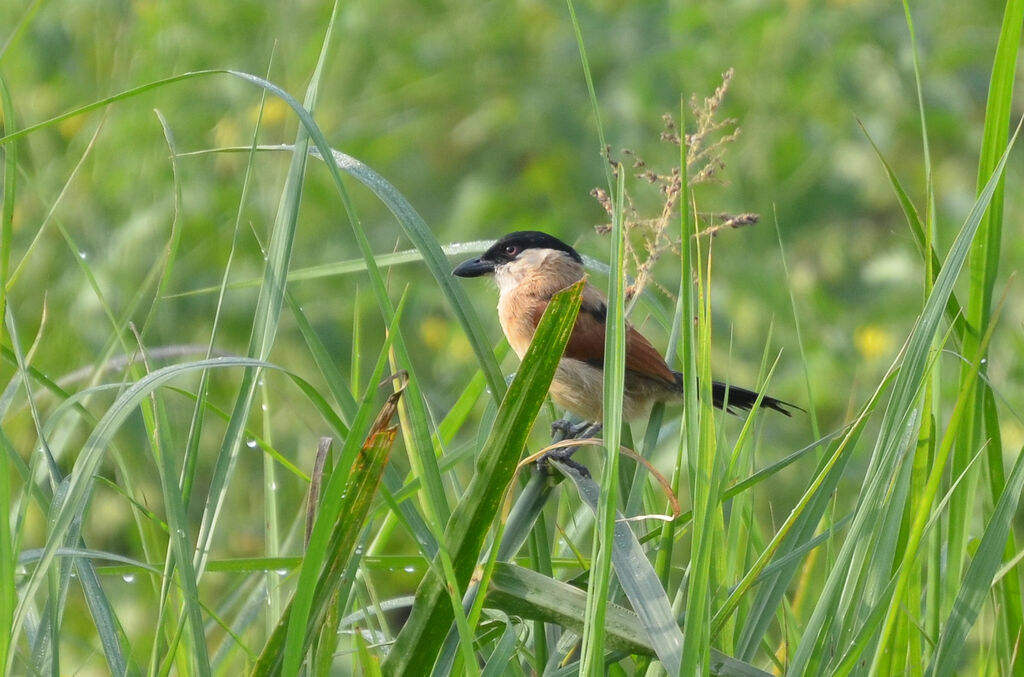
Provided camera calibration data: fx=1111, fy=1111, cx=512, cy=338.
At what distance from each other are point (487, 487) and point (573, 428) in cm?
138

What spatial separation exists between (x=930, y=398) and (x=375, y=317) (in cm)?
400

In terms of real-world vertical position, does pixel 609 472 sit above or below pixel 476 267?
above

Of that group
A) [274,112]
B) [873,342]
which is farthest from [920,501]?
[274,112]

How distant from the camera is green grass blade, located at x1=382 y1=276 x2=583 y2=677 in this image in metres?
1.55

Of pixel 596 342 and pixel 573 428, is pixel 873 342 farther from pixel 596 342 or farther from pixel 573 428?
pixel 573 428

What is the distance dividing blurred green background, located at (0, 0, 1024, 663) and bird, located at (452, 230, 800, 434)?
1039 millimetres

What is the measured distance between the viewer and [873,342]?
16.3 feet

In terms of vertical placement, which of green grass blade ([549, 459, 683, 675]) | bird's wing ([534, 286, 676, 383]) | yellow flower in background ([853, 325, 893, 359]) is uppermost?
green grass blade ([549, 459, 683, 675])

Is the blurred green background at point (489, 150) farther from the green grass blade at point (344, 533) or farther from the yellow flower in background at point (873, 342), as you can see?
the green grass blade at point (344, 533)

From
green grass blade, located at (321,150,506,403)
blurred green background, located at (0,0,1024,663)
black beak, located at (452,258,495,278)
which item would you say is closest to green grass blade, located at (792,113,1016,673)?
green grass blade, located at (321,150,506,403)

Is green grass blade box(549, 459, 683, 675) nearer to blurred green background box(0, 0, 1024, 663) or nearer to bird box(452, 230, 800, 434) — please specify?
bird box(452, 230, 800, 434)

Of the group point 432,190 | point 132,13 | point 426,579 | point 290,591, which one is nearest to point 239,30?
point 132,13

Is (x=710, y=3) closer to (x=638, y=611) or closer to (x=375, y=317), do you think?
(x=375, y=317)

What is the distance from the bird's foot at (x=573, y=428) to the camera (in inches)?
112
